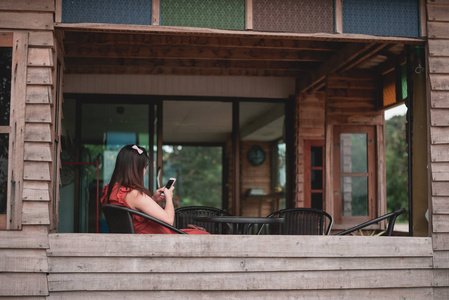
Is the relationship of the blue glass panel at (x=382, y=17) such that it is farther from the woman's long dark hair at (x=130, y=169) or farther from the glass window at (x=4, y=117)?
the glass window at (x=4, y=117)

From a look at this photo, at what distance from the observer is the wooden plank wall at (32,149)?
125 inches

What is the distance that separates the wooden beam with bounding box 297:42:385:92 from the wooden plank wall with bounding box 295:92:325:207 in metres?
0.26

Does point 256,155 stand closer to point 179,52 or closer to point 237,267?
point 179,52

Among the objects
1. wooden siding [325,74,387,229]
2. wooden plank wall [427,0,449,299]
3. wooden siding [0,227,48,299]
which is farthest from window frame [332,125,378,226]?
wooden siding [0,227,48,299]

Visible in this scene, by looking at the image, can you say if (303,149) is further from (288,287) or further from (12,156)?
(12,156)

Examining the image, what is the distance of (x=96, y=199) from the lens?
6.32m

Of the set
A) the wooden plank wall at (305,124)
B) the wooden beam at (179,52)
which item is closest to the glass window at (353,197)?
the wooden plank wall at (305,124)

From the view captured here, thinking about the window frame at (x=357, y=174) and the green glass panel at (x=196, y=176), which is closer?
the window frame at (x=357, y=174)

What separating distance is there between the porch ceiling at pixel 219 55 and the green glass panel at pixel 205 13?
2.90 feet

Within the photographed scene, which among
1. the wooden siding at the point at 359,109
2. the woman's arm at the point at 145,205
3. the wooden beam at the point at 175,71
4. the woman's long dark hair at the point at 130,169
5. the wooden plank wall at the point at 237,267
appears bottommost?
the wooden plank wall at the point at 237,267

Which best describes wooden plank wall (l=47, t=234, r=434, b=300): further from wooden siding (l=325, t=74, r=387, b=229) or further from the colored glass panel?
wooden siding (l=325, t=74, r=387, b=229)

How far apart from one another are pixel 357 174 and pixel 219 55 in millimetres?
2478

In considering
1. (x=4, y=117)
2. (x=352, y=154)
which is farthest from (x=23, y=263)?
(x=352, y=154)

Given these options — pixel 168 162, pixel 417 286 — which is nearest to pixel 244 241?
pixel 417 286
